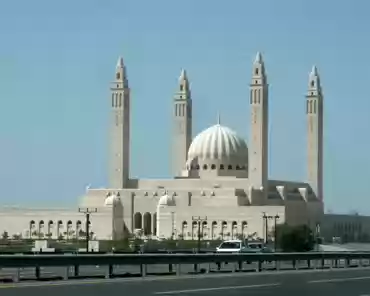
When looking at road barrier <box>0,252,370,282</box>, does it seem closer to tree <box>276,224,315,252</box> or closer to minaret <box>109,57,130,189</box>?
tree <box>276,224,315,252</box>

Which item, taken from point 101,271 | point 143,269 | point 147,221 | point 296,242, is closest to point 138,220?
point 147,221

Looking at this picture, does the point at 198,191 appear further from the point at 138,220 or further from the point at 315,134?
the point at 315,134

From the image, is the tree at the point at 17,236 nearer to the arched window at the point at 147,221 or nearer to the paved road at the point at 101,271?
the arched window at the point at 147,221

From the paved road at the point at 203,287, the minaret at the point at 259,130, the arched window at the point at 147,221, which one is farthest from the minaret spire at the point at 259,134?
the paved road at the point at 203,287

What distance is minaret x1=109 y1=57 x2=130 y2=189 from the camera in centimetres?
10775

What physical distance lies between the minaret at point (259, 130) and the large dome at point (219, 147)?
8.49 meters

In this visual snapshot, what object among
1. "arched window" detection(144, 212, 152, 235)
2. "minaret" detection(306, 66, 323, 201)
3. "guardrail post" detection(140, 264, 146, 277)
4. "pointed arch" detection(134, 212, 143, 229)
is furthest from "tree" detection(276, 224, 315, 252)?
"guardrail post" detection(140, 264, 146, 277)

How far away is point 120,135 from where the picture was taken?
4237 inches

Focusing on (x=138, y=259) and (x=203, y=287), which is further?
(x=138, y=259)

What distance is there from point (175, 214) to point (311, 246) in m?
35.1

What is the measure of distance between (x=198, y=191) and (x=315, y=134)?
42.2 feet

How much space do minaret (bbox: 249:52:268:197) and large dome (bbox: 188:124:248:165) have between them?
8.49m

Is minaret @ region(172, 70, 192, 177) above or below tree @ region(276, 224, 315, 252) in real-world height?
above

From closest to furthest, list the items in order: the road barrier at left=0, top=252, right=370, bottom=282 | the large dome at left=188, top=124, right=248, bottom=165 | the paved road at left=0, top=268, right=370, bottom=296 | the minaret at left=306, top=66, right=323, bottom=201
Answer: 1. the paved road at left=0, top=268, right=370, bottom=296
2. the road barrier at left=0, top=252, right=370, bottom=282
3. the minaret at left=306, top=66, right=323, bottom=201
4. the large dome at left=188, top=124, right=248, bottom=165
